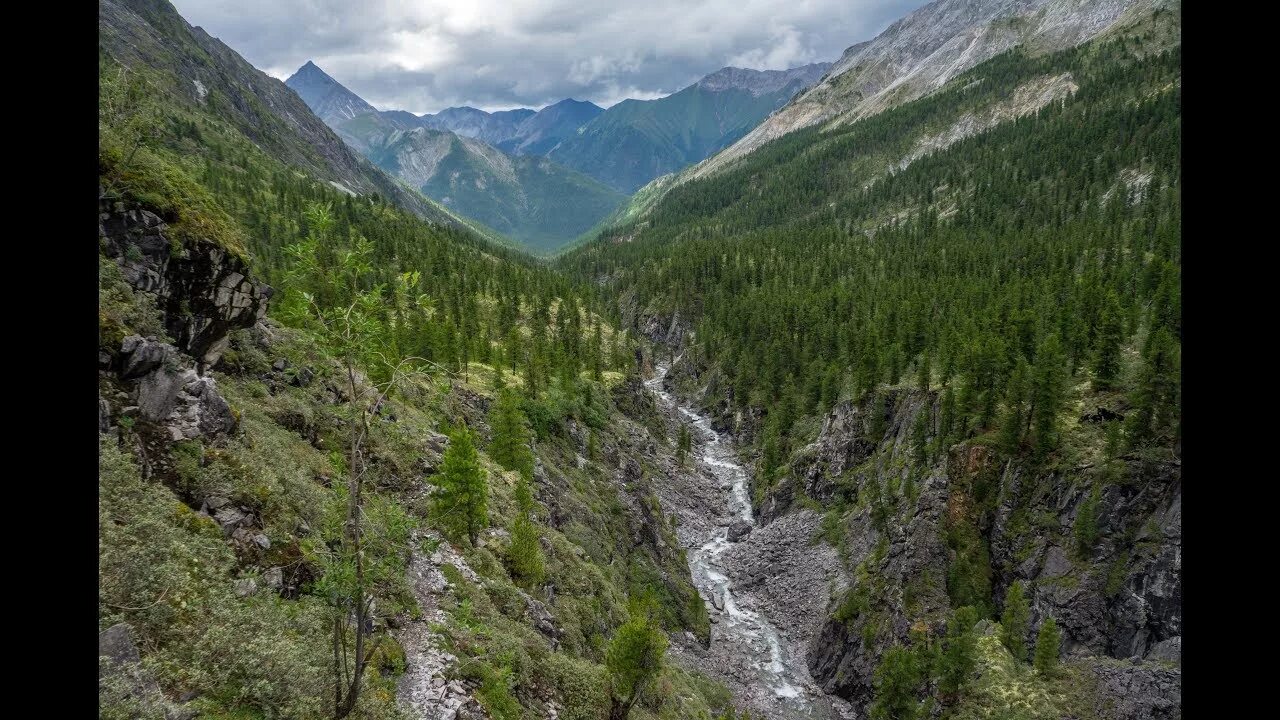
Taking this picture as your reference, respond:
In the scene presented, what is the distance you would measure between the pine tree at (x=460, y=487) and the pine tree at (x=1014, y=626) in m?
31.6

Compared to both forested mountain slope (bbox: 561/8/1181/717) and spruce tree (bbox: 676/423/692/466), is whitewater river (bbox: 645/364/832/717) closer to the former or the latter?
forested mountain slope (bbox: 561/8/1181/717)

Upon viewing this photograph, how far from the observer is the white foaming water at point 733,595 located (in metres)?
46.6

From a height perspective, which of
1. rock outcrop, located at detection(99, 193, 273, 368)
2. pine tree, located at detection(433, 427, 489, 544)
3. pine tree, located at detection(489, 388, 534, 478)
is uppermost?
rock outcrop, located at detection(99, 193, 273, 368)

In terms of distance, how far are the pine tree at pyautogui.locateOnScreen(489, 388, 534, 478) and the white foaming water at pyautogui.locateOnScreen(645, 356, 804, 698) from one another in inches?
865

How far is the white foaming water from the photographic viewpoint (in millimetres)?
46594

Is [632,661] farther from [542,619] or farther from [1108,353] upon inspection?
[1108,353]

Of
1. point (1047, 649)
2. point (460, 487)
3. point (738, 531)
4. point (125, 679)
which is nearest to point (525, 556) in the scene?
point (460, 487)

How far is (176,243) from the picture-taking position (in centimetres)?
1934

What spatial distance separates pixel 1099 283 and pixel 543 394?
2549 inches

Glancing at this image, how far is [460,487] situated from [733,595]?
37424 mm

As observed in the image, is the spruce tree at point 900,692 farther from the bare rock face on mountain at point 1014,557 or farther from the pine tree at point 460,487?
the pine tree at point 460,487

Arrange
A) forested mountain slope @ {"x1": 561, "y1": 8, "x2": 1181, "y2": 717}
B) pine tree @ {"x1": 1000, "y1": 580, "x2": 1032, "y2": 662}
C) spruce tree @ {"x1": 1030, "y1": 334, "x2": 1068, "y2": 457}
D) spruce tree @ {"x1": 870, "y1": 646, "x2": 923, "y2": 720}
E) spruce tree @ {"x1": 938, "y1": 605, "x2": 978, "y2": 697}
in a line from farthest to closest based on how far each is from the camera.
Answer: spruce tree @ {"x1": 1030, "y1": 334, "x2": 1068, "y2": 457} < spruce tree @ {"x1": 870, "y1": 646, "x2": 923, "y2": 720} < pine tree @ {"x1": 1000, "y1": 580, "x2": 1032, "y2": 662} < forested mountain slope @ {"x1": 561, "y1": 8, "x2": 1181, "y2": 717} < spruce tree @ {"x1": 938, "y1": 605, "x2": 978, "y2": 697}

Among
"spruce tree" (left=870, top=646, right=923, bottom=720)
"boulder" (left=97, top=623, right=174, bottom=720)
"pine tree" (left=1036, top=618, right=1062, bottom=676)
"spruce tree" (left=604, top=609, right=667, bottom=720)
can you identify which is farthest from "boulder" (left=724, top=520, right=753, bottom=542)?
"boulder" (left=97, top=623, right=174, bottom=720)
